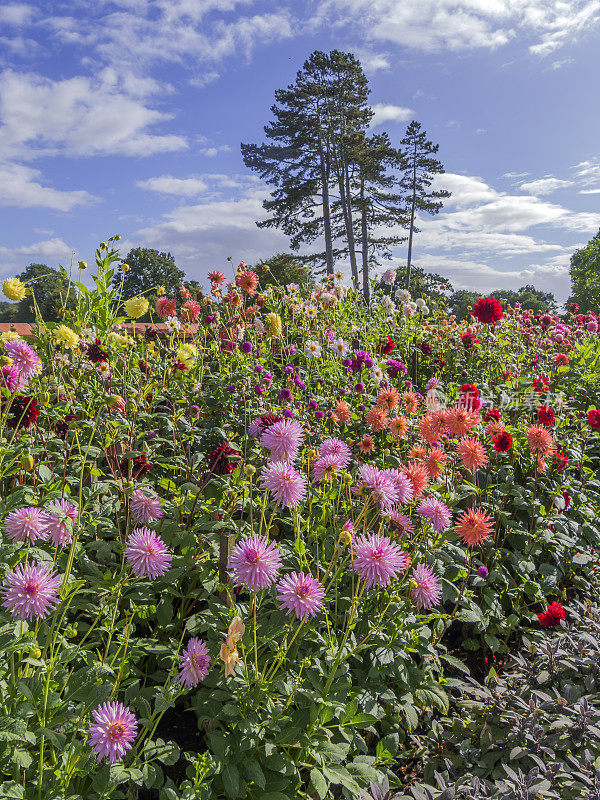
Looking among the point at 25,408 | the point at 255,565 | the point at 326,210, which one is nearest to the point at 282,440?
the point at 255,565

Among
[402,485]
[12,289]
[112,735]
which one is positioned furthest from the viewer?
[12,289]

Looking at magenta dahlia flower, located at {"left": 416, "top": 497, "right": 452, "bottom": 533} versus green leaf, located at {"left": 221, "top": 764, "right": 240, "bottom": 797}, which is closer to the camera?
green leaf, located at {"left": 221, "top": 764, "right": 240, "bottom": 797}

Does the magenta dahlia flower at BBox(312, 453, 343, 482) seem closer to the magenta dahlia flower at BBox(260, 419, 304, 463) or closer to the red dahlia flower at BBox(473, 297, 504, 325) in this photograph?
the magenta dahlia flower at BBox(260, 419, 304, 463)

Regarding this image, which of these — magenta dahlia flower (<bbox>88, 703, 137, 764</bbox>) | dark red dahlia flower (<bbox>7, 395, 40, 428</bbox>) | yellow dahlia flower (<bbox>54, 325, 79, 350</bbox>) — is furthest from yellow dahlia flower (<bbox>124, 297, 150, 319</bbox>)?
magenta dahlia flower (<bbox>88, 703, 137, 764</bbox>)

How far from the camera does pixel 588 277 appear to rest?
35188 millimetres

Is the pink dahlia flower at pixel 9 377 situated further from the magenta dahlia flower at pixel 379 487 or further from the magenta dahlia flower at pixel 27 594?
the magenta dahlia flower at pixel 379 487

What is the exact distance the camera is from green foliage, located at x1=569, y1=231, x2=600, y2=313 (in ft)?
113

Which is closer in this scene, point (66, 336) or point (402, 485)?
point (402, 485)

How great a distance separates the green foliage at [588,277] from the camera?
113 feet

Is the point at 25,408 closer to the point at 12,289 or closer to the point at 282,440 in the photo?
the point at 12,289

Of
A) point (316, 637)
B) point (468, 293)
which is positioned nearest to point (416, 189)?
point (316, 637)

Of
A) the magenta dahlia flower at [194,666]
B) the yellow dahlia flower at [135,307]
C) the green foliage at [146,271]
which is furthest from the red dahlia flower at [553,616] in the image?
the green foliage at [146,271]

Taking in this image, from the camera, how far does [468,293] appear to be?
58000mm

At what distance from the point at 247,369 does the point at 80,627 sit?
1791 mm
